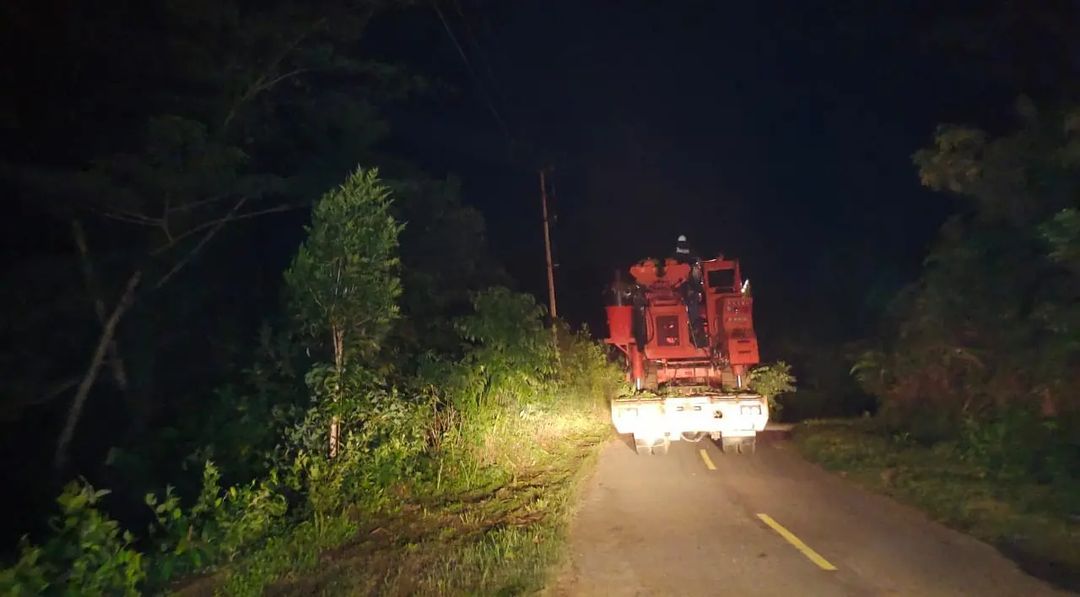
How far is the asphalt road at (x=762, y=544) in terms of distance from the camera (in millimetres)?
8461

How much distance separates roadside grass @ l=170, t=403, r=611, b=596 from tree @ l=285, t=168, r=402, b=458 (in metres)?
1.89

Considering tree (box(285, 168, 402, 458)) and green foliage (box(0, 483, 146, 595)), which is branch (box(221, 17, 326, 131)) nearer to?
tree (box(285, 168, 402, 458))

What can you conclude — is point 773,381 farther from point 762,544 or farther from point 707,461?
point 762,544

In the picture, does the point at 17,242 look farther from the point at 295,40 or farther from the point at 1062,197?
the point at 1062,197

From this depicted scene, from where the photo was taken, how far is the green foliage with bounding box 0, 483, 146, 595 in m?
7.53

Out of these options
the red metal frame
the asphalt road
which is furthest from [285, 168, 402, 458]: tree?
the red metal frame

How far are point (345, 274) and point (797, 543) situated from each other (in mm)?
6623

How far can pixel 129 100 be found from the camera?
1359 centimetres

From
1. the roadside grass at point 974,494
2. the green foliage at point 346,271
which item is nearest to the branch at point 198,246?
the green foliage at point 346,271

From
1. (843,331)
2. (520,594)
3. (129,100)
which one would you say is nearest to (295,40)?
(129,100)

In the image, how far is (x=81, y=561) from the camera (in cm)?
804

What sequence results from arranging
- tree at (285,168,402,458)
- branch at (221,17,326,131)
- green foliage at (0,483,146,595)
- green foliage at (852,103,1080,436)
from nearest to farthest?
green foliage at (0,483,146,595) → tree at (285,168,402,458) → green foliage at (852,103,1080,436) → branch at (221,17,326,131)

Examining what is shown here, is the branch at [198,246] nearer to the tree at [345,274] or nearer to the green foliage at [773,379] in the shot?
the tree at [345,274]

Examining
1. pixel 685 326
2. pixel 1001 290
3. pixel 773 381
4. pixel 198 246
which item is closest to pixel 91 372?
pixel 198 246
